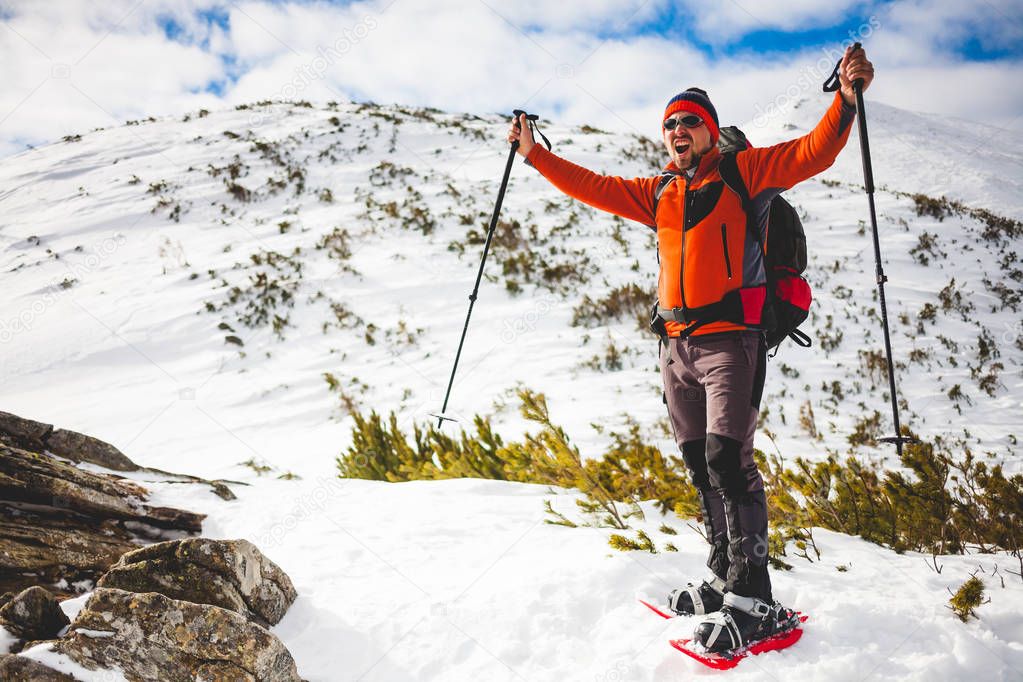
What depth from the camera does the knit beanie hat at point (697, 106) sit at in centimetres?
245

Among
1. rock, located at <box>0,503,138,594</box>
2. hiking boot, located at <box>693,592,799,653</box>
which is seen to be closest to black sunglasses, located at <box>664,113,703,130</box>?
hiking boot, located at <box>693,592,799,653</box>

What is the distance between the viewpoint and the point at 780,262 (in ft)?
7.44

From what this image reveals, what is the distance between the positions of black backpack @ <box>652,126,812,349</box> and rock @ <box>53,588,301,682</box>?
2.26 metres

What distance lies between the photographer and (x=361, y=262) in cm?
1263

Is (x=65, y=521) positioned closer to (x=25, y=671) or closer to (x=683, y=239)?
(x=25, y=671)

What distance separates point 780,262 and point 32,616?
122 inches

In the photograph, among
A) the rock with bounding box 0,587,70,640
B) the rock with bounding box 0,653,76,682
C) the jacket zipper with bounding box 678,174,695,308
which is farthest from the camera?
the jacket zipper with bounding box 678,174,695,308

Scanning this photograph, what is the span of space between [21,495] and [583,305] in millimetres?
8364

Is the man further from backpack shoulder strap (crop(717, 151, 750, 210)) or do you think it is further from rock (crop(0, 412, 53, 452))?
rock (crop(0, 412, 53, 452))

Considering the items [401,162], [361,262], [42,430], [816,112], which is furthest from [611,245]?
[816,112]

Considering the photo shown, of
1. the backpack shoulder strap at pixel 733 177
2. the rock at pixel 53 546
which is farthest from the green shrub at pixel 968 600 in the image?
the rock at pixel 53 546

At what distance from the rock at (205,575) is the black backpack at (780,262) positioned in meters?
2.40

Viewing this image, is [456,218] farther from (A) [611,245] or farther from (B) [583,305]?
(B) [583,305]

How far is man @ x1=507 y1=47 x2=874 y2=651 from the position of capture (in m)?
2.04
